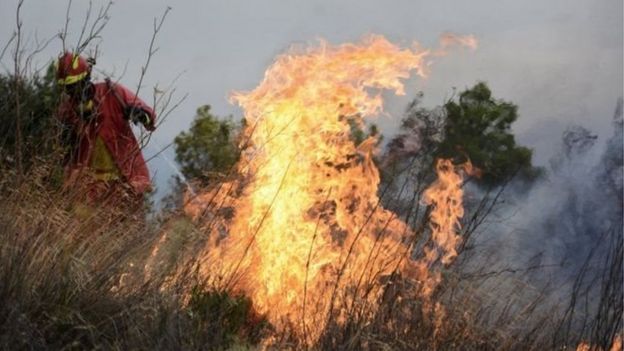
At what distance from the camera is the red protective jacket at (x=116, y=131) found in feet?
21.8

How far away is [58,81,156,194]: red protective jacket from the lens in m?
6.65

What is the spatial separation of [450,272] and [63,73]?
280 centimetres

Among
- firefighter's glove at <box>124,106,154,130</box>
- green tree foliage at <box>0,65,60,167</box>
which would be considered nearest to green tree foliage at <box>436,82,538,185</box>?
green tree foliage at <box>0,65,60,167</box>

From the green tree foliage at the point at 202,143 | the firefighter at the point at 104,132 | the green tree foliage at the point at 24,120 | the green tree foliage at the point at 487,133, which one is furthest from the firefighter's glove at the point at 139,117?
the green tree foliage at the point at 487,133

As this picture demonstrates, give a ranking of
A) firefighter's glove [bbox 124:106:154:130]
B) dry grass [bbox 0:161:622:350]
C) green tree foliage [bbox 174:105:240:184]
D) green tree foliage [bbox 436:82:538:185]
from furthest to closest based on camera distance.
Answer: green tree foliage [bbox 436:82:538:185] < green tree foliage [bbox 174:105:240:184] < firefighter's glove [bbox 124:106:154:130] < dry grass [bbox 0:161:622:350]

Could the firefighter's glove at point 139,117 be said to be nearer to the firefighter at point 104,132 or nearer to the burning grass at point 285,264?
the firefighter at point 104,132

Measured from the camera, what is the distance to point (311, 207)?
18.5 ft

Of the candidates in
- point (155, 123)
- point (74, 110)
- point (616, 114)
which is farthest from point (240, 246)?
point (616, 114)

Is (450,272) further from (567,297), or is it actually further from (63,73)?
(63,73)

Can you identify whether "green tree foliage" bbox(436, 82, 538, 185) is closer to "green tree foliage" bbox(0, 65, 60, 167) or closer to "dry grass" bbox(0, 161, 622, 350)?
"green tree foliage" bbox(0, 65, 60, 167)

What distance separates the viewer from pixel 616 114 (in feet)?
67.3

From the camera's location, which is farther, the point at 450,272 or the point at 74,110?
the point at 74,110

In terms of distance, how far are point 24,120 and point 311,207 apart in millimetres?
2923

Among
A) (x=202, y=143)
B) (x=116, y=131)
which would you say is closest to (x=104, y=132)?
(x=116, y=131)
